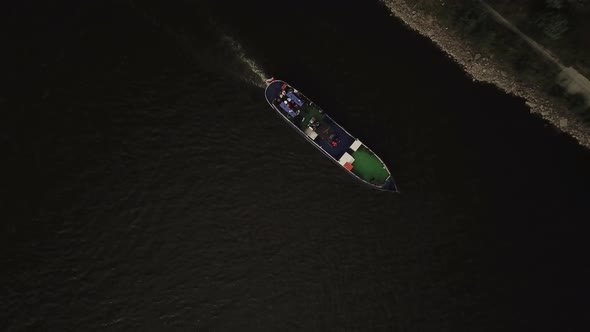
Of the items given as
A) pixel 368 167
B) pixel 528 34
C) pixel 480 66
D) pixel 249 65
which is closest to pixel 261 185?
pixel 368 167

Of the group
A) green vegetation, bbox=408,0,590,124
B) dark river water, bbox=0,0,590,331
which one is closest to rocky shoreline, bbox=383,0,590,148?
green vegetation, bbox=408,0,590,124

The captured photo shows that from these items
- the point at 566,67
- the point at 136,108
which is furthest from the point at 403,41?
the point at 136,108

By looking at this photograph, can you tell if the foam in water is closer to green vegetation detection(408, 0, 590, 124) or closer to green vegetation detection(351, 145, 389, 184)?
green vegetation detection(351, 145, 389, 184)

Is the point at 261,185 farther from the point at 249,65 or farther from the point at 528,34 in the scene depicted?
the point at 528,34

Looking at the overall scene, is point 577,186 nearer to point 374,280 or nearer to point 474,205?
point 474,205

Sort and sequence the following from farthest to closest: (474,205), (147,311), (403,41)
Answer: (403,41) < (474,205) < (147,311)

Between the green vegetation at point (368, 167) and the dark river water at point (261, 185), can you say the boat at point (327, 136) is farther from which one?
the dark river water at point (261, 185)

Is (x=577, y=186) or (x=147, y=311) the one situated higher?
(x=577, y=186)

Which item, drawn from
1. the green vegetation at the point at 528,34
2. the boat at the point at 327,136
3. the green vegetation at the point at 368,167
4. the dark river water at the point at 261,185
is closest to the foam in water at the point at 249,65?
the dark river water at the point at 261,185
